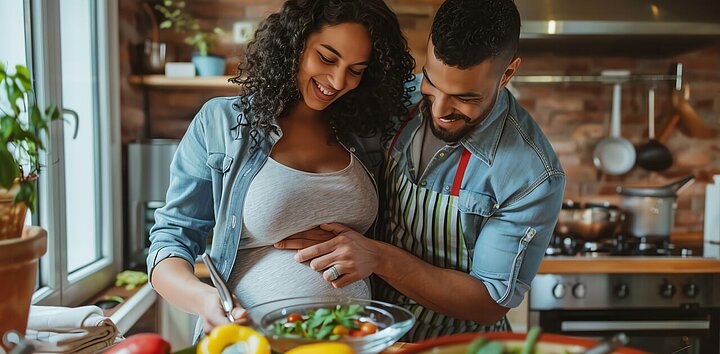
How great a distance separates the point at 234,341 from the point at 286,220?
0.46 meters

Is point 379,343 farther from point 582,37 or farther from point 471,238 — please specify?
point 582,37

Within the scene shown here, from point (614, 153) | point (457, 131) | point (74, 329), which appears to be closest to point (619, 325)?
point (614, 153)

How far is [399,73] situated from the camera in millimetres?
1204

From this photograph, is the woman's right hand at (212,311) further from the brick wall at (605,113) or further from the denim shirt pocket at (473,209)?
the brick wall at (605,113)

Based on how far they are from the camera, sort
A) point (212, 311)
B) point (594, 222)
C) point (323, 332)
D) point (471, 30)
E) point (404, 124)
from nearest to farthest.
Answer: point (323, 332) < point (212, 311) < point (471, 30) < point (404, 124) < point (594, 222)

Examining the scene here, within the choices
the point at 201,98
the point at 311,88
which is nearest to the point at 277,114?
the point at 311,88

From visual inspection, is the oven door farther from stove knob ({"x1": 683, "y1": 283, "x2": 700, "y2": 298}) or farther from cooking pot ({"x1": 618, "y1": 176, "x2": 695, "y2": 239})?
cooking pot ({"x1": 618, "y1": 176, "x2": 695, "y2": 239})

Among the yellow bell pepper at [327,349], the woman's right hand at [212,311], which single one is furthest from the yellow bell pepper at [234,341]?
the woman's right hand at [212,311]

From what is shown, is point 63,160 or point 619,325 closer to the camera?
point 63,160

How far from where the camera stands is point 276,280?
113 centimetres

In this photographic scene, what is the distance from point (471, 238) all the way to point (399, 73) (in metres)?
0.36

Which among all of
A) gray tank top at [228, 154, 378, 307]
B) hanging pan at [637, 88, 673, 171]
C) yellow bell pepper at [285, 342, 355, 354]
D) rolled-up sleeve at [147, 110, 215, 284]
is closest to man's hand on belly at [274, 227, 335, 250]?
gray tank top at [228, 154, 378, 307]

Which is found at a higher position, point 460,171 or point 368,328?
point 460,171

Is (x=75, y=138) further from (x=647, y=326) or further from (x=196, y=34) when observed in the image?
(x=647, y=326)
